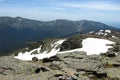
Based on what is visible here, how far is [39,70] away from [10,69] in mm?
3399

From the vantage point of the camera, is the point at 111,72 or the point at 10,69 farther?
the point at 111,72

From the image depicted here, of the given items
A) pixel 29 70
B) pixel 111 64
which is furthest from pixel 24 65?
pixel 111 64

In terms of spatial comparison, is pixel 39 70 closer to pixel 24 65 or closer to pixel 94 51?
pixel 24 65

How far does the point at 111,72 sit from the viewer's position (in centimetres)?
3472

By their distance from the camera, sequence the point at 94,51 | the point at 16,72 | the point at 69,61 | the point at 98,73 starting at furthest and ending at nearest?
the point at 94,51 → the point at 69,61 → the point at 98,73 → the point at 16,72

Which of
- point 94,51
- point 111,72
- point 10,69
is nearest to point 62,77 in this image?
point 10,69

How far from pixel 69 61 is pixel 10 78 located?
45.6ft

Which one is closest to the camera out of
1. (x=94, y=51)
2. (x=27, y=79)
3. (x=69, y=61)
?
(x=27, y=79)

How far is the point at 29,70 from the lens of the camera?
30.3 meters

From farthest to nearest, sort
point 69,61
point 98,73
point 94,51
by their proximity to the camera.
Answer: point 94,51, point 69,61, point 98,73

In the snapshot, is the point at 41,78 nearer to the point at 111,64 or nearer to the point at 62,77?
the point at 62,77

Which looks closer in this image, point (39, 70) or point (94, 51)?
point (39, 70)

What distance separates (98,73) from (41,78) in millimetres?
9282

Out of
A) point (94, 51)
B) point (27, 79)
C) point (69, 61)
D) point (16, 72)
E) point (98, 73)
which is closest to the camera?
point (27, 79)
